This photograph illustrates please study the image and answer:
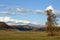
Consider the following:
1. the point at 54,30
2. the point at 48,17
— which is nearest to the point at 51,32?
the point at 54,30

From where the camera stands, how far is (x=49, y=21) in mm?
92688

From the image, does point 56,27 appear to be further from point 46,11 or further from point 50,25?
point 46,11

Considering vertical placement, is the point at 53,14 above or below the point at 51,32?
above

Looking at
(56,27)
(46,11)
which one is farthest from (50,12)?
(56,27)

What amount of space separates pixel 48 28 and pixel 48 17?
7.28 metres

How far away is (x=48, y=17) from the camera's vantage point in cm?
9481

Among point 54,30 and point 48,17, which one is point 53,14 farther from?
point 54,30

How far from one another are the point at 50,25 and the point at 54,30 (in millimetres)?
3231

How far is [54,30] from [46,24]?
4.76m

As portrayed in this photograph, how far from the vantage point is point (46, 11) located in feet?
304

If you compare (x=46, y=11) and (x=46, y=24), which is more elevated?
(x=46, y=11)

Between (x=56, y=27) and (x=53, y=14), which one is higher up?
(x=53, y=14)

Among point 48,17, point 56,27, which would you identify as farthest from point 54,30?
point 48,17

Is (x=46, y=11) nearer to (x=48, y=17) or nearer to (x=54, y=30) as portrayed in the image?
(x=48, y=17)
